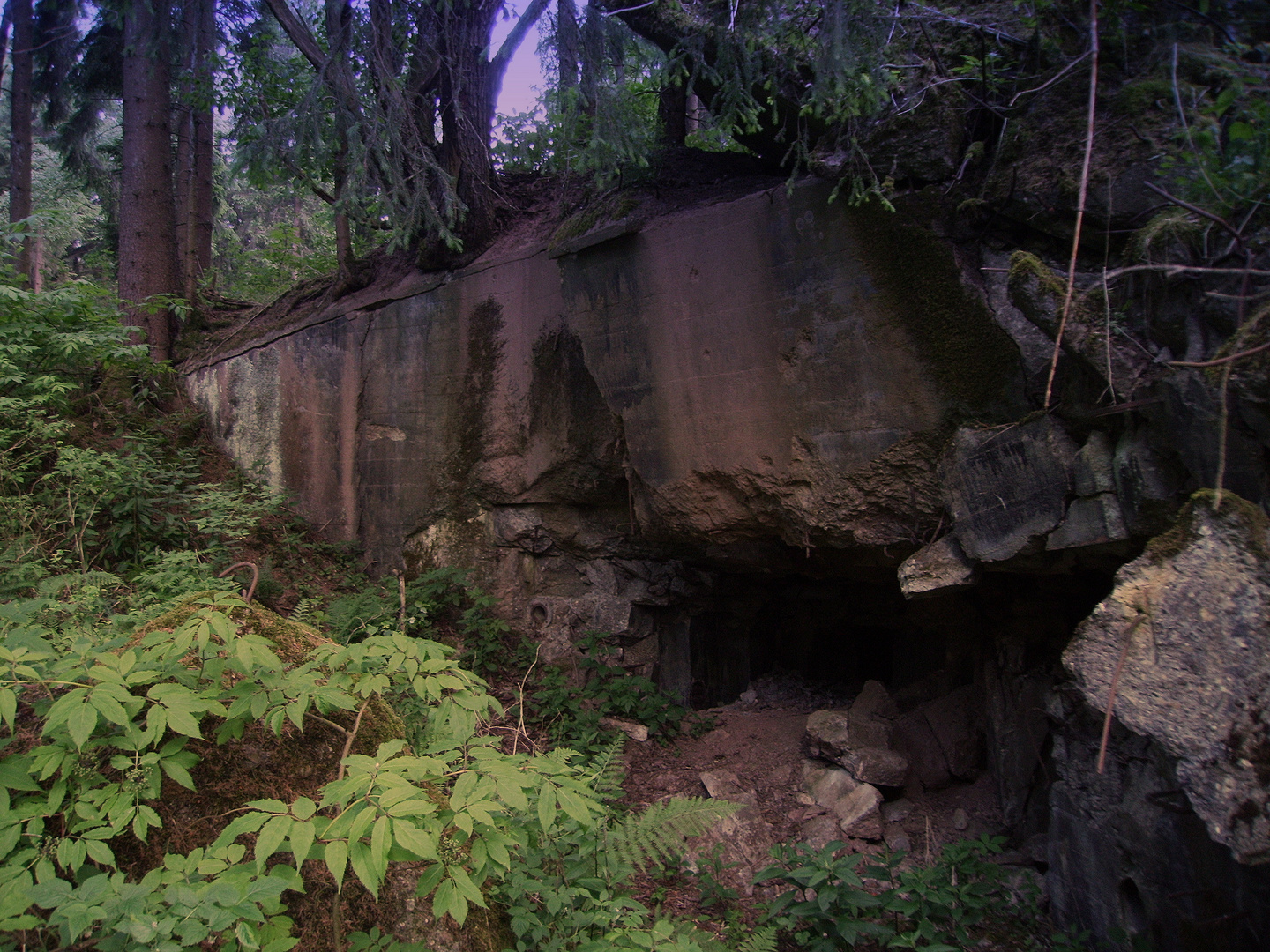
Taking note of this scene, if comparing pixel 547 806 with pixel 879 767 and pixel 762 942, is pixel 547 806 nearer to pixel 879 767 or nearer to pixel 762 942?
pixel 762 942

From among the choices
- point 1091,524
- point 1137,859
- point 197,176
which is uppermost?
point 197,176

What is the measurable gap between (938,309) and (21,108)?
47.2ft

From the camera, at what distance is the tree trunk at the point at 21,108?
10469 mm

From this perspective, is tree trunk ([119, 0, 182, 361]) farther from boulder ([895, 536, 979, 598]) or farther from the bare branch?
boulder ([895, 536, 979, 598])

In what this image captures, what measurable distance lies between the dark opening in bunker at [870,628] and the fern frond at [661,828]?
2.29 metres

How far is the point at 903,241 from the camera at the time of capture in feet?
12.9

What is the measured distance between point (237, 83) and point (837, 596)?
8.12 metres

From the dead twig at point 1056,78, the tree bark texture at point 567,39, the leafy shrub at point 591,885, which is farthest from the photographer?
the tree bark texture at point 567,39

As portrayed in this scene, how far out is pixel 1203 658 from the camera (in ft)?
7.48

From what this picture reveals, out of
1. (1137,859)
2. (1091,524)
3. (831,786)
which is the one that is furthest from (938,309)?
(831,786)

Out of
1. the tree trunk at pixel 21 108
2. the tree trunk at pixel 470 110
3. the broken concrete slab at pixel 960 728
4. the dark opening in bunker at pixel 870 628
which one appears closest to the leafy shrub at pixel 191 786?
the dark opening in bunker at pixel 870 628

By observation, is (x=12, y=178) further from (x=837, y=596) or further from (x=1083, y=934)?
(x=1083, y=934)

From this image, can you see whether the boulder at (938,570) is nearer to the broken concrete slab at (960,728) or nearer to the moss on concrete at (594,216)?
the broken concrete slab at (960,728)

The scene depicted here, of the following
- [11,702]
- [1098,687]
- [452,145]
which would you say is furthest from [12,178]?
[1098,687]
